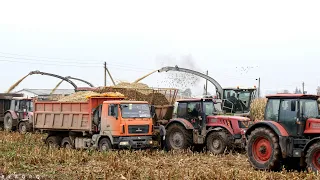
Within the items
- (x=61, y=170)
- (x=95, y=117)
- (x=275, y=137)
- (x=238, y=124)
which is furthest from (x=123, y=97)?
(x=275, y=137)

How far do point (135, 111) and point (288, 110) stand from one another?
5.98 meters

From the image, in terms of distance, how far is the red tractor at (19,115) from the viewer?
81.4 feet

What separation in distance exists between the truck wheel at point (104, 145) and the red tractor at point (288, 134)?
539 centimetres

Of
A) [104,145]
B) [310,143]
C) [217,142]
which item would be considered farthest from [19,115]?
[310,143]

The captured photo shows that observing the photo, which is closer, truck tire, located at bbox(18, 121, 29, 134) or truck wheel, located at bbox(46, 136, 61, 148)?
truck wheel, located at bbox(46, 136, 61, 148)

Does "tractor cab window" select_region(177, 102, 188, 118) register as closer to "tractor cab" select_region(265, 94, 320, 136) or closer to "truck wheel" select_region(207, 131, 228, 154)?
"truck wheel" select_region(207, 131, 228, 154)

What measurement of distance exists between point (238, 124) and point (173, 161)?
3469 mm

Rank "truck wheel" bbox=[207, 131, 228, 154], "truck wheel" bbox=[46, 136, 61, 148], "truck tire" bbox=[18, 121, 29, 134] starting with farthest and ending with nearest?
"truck tire" bbox=[18, 121, 29, 134] < "truck wheel" bbox=[46, 136, 61, 148] < "truck wheel" bbox=[207, 131, 228, 154]

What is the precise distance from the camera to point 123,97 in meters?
17.8

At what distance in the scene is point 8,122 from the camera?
26.0m

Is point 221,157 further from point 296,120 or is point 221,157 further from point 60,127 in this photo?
point 60,127

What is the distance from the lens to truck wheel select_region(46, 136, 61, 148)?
1826cm

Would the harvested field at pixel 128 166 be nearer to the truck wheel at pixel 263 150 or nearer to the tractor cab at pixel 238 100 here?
the truck wheel at pixel 263 150

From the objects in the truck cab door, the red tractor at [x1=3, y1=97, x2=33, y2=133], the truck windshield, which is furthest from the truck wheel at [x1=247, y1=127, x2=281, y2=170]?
the red tractor at [x1=3, y1=97, x2=33, y2=133]
